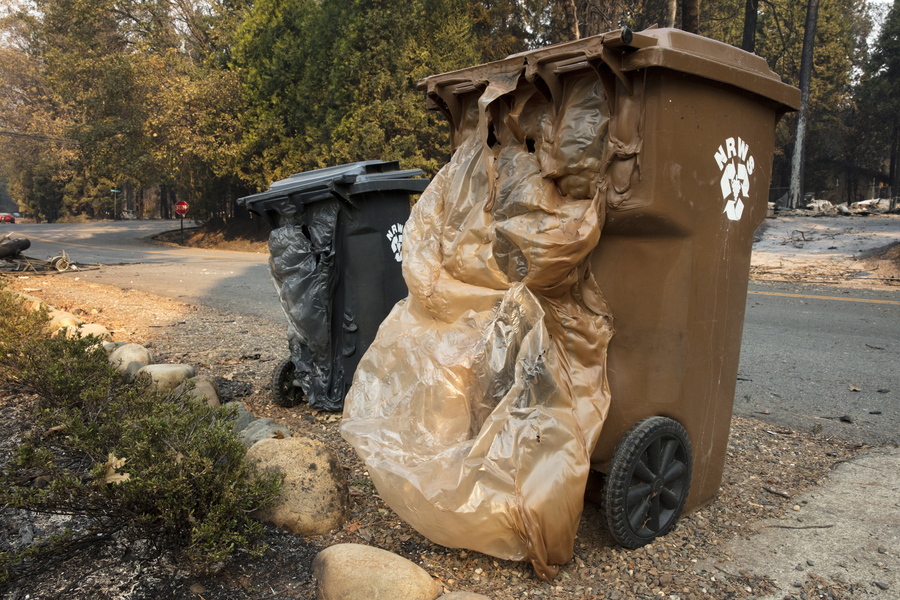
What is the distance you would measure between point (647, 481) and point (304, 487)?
137 cm

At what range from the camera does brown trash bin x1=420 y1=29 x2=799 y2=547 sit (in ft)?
7.79

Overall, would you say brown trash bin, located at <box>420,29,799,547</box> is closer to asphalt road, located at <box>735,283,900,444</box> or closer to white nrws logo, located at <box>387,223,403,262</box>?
white nrws logo, located at <box>387,223,403,262</box>

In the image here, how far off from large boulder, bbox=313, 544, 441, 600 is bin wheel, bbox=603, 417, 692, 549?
28.3 inches

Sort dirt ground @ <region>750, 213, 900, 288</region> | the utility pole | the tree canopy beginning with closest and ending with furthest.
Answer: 1. dirt ground @ <region>750, 213, 900, 288</region>
2. the tree canopy
3. the utility pole

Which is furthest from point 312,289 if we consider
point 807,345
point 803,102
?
point 803,102

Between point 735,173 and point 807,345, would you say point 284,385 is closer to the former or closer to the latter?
point 735,173

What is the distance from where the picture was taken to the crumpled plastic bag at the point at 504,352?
224 cm

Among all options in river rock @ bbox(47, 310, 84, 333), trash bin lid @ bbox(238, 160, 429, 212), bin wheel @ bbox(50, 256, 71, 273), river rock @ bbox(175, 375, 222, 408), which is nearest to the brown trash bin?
trash bin lid @ bbox(238, 160, 429, 212)

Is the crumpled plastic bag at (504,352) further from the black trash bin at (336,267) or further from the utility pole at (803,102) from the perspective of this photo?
the utility pole at (803,102)

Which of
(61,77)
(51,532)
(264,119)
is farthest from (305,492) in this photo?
(61,77)

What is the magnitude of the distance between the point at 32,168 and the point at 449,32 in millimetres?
38624

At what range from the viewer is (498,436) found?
2.29 meters

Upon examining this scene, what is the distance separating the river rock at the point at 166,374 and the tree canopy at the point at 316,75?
31.9ft

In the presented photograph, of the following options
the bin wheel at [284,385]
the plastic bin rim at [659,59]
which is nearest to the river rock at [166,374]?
the bin wheel at [284,385]
